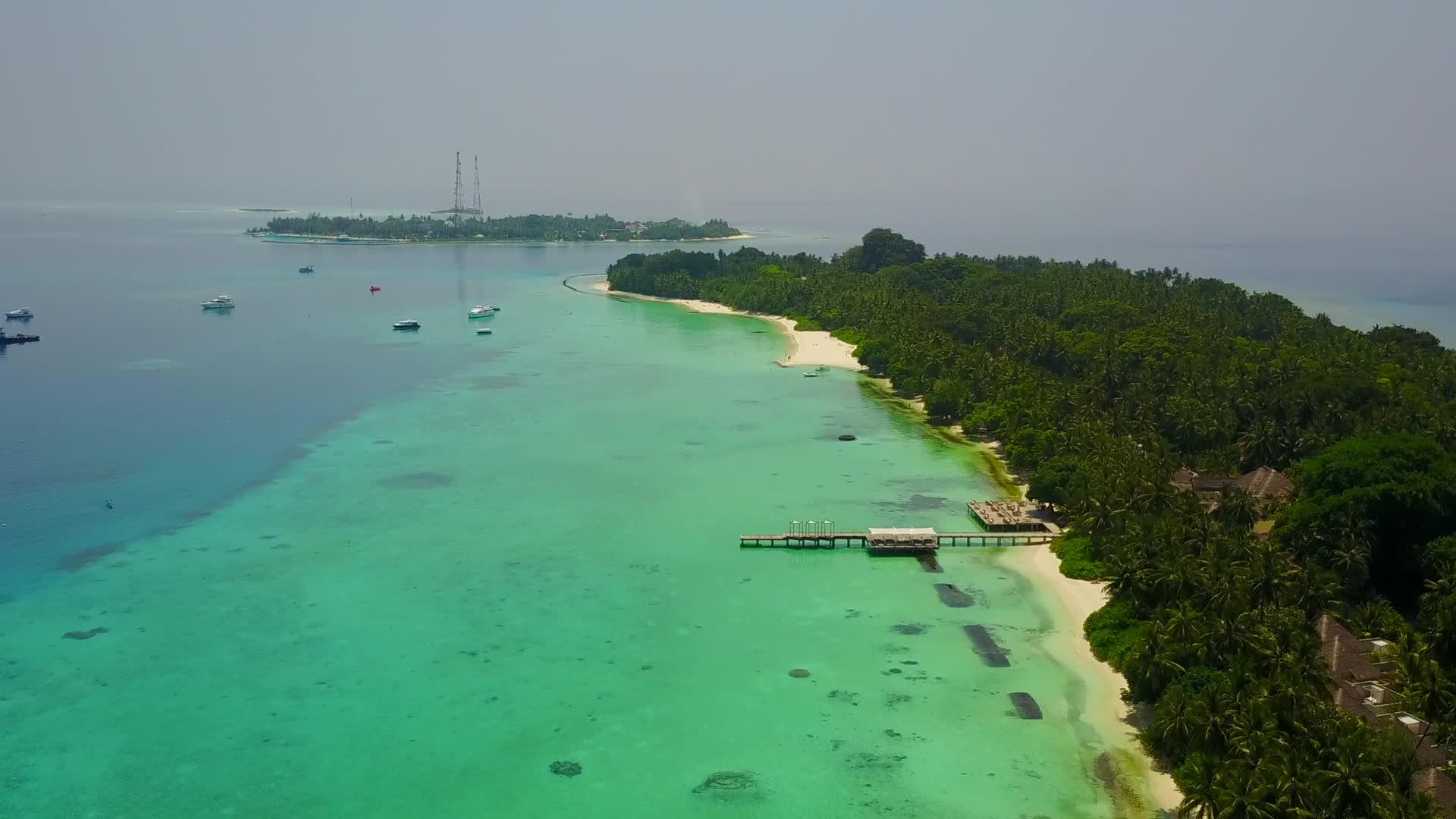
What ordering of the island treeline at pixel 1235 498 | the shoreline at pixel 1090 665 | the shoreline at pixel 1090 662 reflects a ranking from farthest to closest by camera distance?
the shoreline at pixel 1090 662 → the shoreline at pixel 1090 665 → the island treeline at pixel 1235 498

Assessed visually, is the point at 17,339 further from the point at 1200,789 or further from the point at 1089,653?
the point at 1200,789

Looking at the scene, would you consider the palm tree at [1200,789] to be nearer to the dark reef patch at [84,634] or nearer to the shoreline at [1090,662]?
the shoreline at [1090,662]

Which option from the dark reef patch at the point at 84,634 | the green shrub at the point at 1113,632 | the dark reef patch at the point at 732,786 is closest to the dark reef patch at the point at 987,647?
the green shrub at the point at 1113,632

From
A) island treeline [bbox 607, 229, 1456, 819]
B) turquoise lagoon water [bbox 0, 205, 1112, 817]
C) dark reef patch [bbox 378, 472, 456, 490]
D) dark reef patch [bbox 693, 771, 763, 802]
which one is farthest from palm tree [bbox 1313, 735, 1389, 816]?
dark reef patch [bbox 378, 472, 456, 490]

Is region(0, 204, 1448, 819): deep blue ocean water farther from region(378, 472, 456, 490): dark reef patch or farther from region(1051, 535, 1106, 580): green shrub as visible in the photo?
region(1051, 535, 1106, 580): green shrub

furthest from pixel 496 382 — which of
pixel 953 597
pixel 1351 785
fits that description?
pixel 1351 785

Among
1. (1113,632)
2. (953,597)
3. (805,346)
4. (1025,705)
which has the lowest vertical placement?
(1025,705)

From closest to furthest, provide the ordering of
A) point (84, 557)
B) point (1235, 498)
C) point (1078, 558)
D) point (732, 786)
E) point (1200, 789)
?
point (1200, 789) < point (732, 786) < point (1235, 498) < point (1078, 558) < point (84, 557)
